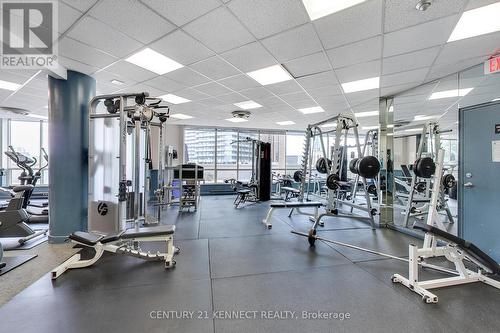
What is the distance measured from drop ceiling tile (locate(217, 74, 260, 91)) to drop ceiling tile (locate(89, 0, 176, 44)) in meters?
1.53

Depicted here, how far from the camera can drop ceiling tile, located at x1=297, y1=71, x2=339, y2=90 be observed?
3682mm

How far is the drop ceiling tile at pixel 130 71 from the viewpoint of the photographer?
3357 mm

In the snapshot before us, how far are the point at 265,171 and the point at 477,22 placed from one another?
18.6ft

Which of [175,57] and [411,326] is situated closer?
[411,326]

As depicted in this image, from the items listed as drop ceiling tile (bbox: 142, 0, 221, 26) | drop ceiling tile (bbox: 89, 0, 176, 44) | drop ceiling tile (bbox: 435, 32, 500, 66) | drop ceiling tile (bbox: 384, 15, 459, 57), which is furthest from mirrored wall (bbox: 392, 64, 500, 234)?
drop ceiling tile (bbox: 89, 0, 176, 44)

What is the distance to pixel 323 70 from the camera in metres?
3.48

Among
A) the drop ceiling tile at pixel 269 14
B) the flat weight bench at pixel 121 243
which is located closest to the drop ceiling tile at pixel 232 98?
the drop ceiling tile at pixel 269 14

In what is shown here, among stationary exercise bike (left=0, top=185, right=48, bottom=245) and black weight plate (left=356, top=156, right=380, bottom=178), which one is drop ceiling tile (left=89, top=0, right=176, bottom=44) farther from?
black weight plate (left=356, top=156, right=380, bottom=178)

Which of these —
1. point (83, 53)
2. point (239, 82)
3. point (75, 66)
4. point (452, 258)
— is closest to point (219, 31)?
point (239, 82)

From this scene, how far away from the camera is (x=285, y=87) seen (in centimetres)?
429

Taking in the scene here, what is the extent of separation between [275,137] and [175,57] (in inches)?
302

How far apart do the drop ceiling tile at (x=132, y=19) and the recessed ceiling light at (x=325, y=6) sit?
1.50 meters

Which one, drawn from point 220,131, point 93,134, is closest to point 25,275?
point 93,134

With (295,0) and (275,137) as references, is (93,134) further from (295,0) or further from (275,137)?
(275,137)
